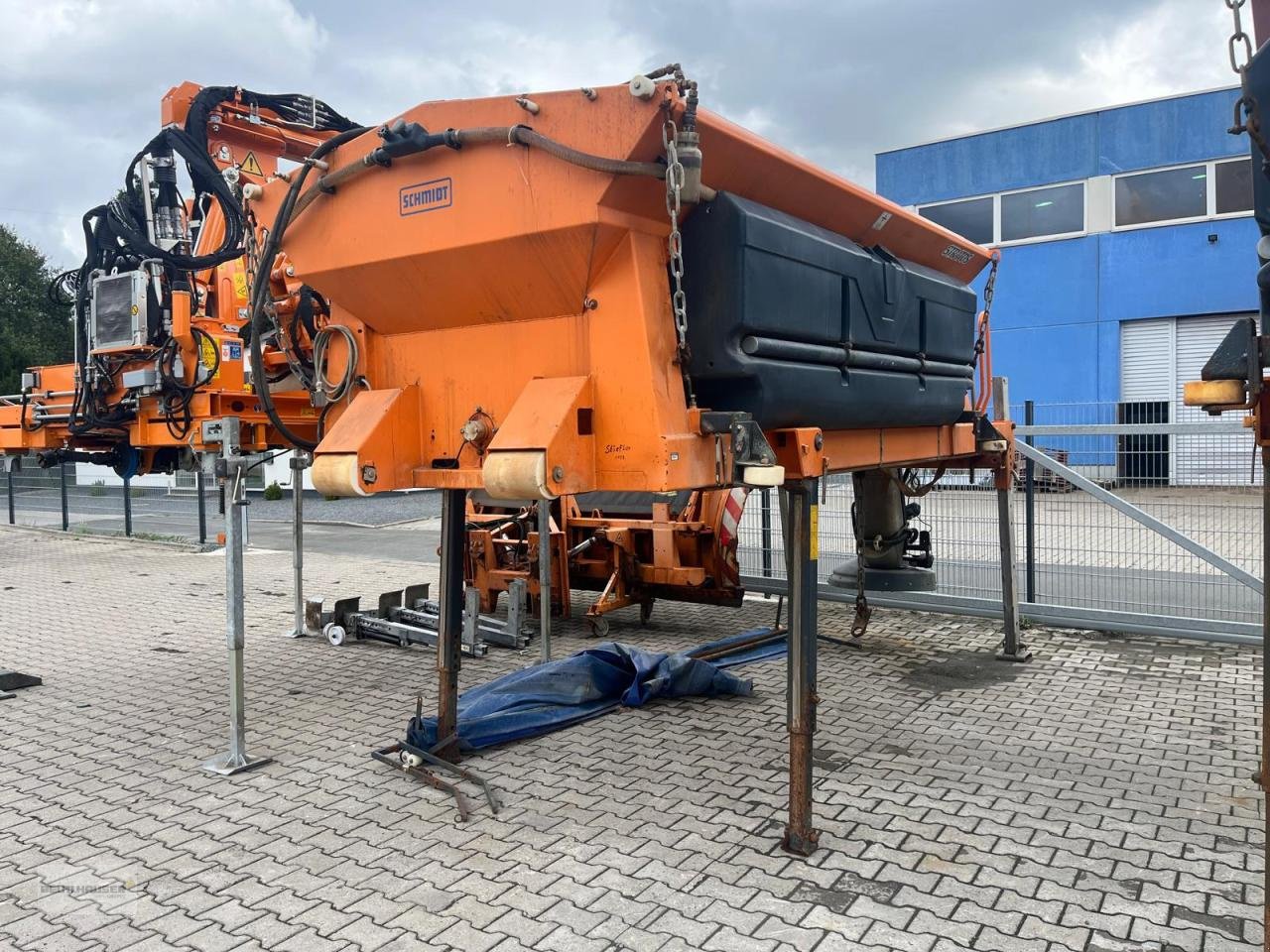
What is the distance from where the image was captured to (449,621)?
4.24 metres

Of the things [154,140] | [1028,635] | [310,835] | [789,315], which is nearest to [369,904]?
[310,835]

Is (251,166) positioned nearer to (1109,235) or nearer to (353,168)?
(353,168)

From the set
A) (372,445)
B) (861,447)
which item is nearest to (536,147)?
(372,445)

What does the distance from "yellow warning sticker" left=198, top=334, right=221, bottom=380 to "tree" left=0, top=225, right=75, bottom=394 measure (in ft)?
91.0

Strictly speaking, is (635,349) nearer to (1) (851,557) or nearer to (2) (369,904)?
(2) (369,904)

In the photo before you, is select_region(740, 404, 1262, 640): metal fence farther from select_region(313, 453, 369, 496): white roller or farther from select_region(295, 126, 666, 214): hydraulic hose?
select_region(295, 126, 666, 214): hydraulic hose

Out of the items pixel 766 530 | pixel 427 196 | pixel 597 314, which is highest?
pixel 427 196

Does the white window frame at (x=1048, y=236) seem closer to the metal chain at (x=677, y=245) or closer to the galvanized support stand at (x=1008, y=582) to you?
the galvanized support stand at (x=1008, y=582)

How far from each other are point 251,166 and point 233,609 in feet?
16.6

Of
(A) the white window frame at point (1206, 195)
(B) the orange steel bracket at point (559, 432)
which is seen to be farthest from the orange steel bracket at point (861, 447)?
(A) the white window frame at point (1206, 195)

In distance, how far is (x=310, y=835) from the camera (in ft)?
11.7

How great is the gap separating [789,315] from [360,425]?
1732 mm

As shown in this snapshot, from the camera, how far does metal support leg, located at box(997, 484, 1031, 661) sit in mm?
6199

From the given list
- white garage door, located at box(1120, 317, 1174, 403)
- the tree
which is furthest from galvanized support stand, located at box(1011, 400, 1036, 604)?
the tree
